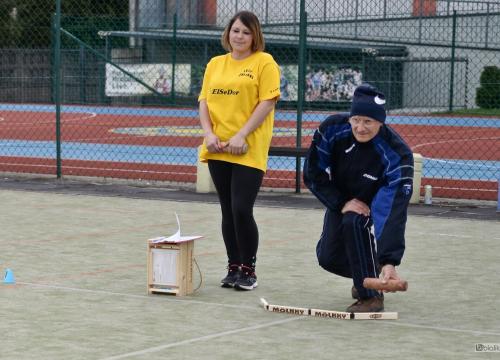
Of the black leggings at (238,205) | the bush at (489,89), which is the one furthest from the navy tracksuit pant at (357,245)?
the bush at (489,89)

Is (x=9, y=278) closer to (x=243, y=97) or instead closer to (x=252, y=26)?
(x=243, y=97)

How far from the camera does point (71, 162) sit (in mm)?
18969

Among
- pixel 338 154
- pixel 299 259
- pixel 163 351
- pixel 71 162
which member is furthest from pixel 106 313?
pixel 71 162

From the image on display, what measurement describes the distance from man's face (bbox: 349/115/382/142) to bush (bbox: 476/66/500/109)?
73.4ft

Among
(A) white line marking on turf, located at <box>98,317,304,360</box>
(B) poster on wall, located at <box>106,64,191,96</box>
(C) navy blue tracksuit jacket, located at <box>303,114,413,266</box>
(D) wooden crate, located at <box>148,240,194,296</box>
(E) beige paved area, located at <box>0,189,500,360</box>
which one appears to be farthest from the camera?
(B) poster on wall, located at <box>106,64,191,96</box>

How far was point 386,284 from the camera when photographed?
651 centimetres

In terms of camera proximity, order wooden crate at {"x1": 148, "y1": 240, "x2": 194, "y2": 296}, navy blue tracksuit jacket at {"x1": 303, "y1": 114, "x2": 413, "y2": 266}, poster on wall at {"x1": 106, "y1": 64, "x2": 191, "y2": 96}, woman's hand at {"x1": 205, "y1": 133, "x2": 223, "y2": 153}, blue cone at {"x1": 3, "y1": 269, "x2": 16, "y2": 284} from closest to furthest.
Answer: navy blue tracksuit jacket at {"x1": 303, "y1": 114, "x2": 413, "y2": 266}
wooden crate at {"x1": 148, "y1": 240, "x2": 194, "y2": 296}
woman's hand at {"x1": 205, "y1": 133, "x2": 223, "y2": 153}
blue cone at {"x1": 3, "y1": 269, "x2": 16, "y2": 284}
poster on wall at {"x1": 106, "y1": 64, "x2": 191, "y2": 96}

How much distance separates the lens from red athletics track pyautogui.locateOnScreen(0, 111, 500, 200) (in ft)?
52.6

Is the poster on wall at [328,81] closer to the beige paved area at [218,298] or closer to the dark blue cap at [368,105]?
the beige paved area at [218,298]

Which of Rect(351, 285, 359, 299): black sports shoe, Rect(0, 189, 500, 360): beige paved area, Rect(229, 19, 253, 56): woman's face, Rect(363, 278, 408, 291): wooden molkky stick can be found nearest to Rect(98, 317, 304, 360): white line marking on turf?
Rect(0, 189, 500, 360): beige paved area

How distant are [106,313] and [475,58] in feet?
81.9

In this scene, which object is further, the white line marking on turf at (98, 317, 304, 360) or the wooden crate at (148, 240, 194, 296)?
the wooden crate at (148, 240, 194, 296)

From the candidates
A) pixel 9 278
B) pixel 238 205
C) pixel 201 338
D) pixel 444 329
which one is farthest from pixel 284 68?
pixel 201 338

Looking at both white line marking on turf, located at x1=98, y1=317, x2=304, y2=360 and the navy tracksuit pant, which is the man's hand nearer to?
the navy tracksuit pant
